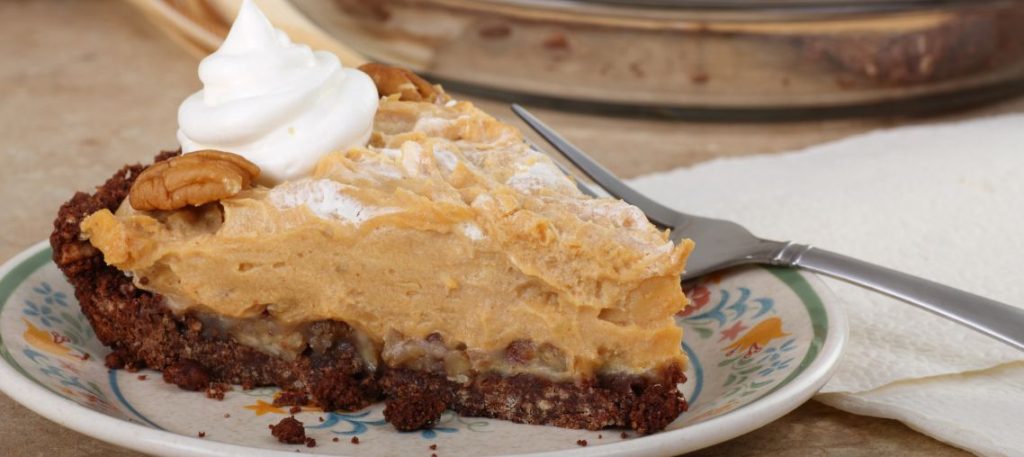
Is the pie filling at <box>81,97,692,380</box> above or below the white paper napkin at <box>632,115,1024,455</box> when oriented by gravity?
below

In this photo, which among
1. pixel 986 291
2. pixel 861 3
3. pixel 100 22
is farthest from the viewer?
pixel 100 22

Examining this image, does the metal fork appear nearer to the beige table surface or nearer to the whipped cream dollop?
the beige table surface

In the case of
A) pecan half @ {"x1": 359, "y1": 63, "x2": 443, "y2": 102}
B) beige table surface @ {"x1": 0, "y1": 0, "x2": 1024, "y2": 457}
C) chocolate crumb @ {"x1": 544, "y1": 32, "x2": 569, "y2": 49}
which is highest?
Answer: chocolate crumb @ {"x1": 544, "y1": 32, "x2": 569, "y2": 49}

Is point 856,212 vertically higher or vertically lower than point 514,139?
higher

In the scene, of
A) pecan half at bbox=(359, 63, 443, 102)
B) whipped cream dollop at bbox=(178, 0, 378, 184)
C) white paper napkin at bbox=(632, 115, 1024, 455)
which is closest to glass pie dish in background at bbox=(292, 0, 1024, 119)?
white paper napkin at bbox=(632, 115, 1024, 455)

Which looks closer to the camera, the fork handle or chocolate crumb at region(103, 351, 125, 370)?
the fork handle

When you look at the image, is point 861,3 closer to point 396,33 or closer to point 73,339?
point 396,33

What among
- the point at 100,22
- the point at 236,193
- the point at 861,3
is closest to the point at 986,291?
the point at 861,3
